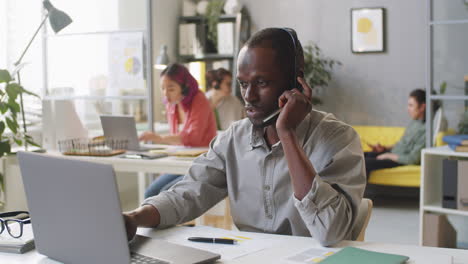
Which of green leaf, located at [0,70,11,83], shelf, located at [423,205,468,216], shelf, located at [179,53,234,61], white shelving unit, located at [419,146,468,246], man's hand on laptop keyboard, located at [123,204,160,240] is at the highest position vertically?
shelf, located at [179,53,234,61]

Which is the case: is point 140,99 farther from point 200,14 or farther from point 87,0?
point 200,14

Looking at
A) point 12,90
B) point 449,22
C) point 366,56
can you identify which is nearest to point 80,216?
point 12,90

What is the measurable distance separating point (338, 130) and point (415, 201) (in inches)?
182

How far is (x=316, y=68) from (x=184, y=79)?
284 cm

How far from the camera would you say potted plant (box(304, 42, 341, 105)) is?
6562 millimetres

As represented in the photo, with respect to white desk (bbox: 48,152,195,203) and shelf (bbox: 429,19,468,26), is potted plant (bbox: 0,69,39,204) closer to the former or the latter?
white desk (bbox: 48,152,195,203)

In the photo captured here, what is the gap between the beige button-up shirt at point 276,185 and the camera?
1491 mm

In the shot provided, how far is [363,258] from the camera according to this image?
1.31 meters

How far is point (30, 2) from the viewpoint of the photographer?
5.24 m

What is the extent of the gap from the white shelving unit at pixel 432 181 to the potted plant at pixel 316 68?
2.64 metres

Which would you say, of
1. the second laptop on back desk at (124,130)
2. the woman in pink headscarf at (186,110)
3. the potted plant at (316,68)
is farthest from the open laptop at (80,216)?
the potted plant at (316,68)

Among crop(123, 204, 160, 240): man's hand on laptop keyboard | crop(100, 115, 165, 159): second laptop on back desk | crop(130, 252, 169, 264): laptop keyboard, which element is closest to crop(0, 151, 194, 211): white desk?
crop(100, 115, 165, 159): second laptop on back desk

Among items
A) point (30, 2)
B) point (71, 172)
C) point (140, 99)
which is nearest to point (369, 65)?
point (140, 99)

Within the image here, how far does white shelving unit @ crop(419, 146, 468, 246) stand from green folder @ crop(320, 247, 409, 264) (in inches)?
100
